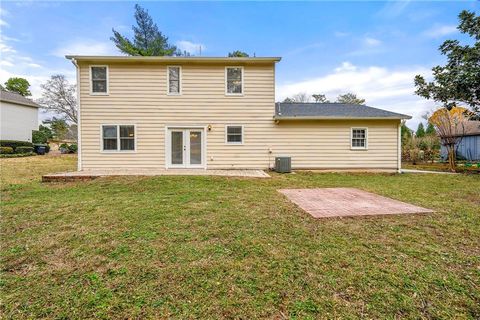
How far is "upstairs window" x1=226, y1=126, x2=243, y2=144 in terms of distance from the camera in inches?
447

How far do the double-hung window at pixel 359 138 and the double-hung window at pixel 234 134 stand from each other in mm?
5417

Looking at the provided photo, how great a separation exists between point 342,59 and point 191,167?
15081mm

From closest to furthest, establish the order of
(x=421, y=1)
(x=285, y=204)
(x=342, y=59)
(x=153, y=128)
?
(x=285, y=204), (x=421, y=1), (x=153, y=128), (x=342, y=59)

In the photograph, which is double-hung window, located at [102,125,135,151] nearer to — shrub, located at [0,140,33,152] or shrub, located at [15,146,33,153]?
shrub, located at [15,146,33,153]

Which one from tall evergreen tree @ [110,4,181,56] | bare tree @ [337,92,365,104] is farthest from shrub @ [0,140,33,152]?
bare tree @ [337,92,365,104]

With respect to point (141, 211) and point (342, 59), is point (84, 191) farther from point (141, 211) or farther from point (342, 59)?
point (342, 59)

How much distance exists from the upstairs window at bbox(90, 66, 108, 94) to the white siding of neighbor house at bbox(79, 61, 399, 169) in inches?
9.4

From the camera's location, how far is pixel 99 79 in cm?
1102

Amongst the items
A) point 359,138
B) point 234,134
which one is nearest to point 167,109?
point 234,134

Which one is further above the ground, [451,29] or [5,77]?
[5,77]

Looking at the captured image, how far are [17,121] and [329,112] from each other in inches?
1123

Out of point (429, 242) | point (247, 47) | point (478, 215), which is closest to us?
point (429, 242)

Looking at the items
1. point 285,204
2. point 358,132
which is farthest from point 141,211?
point 358,132

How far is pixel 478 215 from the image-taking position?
14.7 feet
